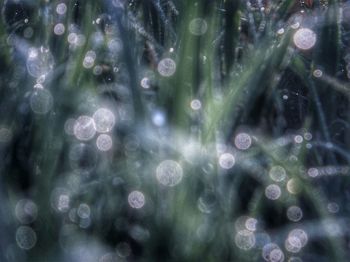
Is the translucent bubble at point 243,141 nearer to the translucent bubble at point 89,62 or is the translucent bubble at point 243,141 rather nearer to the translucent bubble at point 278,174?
the translucent bubble at point 278,174

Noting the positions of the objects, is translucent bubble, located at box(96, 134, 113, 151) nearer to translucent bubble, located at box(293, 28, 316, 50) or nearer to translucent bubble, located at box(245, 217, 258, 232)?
translucent bubble, located at box(245, 217, 258, 232)

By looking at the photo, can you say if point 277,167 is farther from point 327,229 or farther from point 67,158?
point 67,158

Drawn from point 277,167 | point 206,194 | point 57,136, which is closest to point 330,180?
point 277,167

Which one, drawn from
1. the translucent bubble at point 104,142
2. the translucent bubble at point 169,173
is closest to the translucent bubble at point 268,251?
the translucent bubble at point 169,173

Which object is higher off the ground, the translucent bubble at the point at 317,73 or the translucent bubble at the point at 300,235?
the translucent bubble at the point at 317,73

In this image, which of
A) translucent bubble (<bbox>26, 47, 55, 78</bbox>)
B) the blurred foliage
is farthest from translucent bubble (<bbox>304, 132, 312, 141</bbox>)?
translucent bubble (<bbox>26, 47, 55, 78</bbox>)

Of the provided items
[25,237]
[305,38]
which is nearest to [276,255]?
[25,237]
